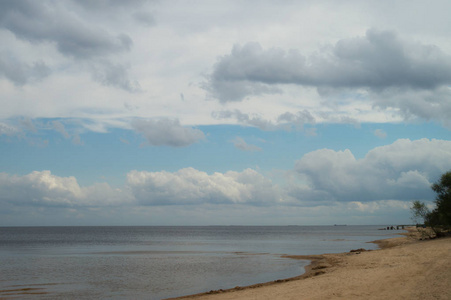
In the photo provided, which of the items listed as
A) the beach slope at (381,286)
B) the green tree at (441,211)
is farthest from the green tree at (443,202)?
the beach slope at (381,286)

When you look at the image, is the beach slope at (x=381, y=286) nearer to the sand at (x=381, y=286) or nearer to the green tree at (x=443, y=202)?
the sand at (x=381, y=286)

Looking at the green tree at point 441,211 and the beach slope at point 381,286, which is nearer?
the beach slope at point 381,286

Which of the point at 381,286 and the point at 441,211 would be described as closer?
the point at 381,286

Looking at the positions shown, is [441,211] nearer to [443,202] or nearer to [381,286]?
[443,202]

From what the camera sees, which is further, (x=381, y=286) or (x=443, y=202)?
(x=443, y=202)

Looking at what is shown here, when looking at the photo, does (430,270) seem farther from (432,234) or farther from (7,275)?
(7,275)

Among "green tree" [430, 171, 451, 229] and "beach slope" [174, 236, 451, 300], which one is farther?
"green tree" [430, 171, 451, 229]

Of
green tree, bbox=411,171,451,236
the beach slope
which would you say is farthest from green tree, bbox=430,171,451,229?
the beach slope

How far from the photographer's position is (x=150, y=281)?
35656mm

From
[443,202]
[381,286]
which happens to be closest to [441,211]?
[443,202]

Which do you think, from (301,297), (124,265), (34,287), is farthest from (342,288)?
(124,265)

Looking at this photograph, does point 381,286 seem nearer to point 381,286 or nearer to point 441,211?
point 381,286

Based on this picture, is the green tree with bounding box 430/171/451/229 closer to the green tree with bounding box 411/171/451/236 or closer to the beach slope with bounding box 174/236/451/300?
the green tree with bounding box 411/171/451/236

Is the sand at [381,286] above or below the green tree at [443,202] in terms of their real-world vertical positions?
below
